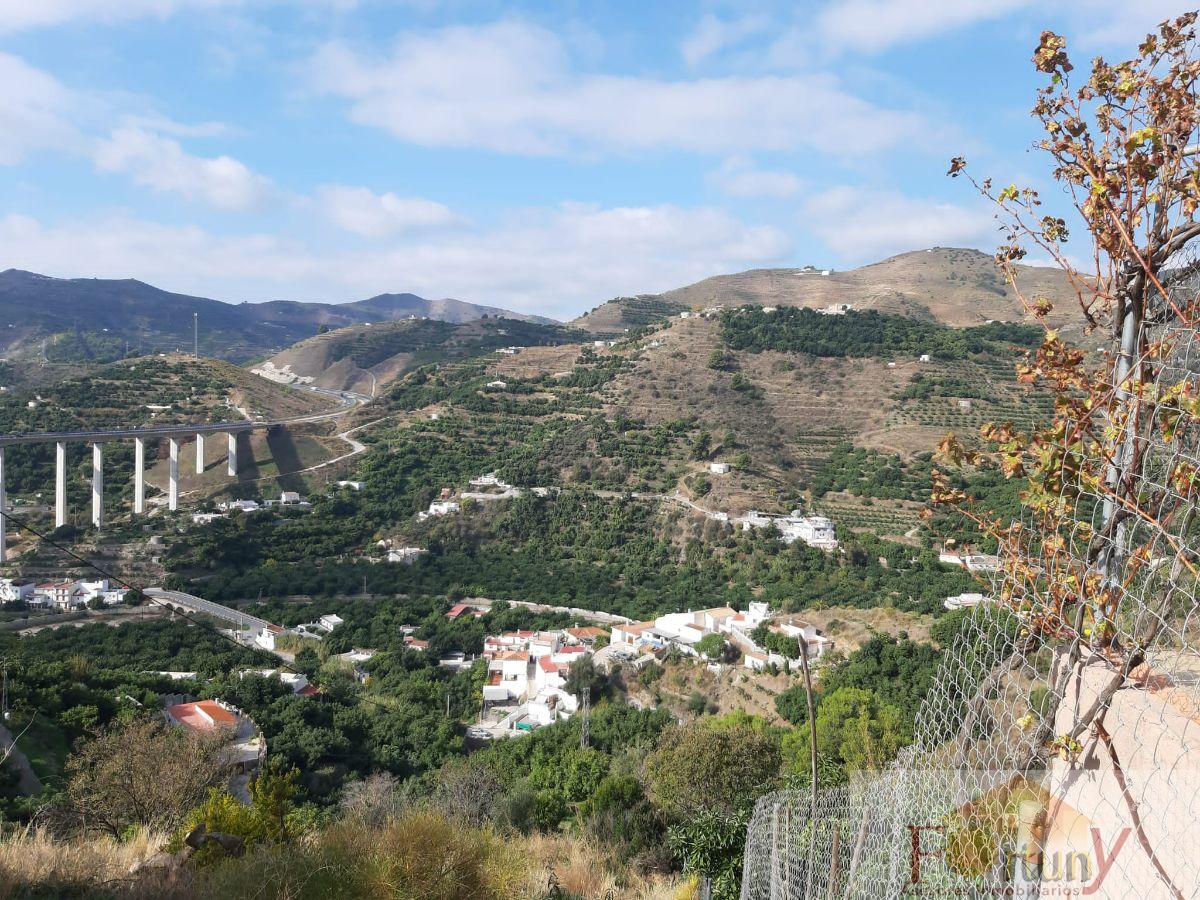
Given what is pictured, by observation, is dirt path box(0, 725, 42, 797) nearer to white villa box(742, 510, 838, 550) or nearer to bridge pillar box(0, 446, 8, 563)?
bridge pillar box(0, 446, 8, 563)

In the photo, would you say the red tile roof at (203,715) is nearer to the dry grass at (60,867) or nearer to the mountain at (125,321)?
the dry grass at (60,867)

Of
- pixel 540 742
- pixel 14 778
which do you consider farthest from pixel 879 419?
pixel 14 778

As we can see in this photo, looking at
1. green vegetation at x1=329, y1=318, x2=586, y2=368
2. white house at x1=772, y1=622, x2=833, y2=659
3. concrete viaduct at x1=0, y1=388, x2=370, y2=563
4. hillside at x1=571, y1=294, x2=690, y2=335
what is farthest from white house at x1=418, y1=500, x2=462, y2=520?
hillside at x1=571, y1=294, x2=690, y2=335

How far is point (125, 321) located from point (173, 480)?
322 ft

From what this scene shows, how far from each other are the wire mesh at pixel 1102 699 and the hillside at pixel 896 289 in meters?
51.4

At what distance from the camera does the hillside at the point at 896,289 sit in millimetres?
58009

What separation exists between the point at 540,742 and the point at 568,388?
29.2 meters

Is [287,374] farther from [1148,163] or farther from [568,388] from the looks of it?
[1148,163]

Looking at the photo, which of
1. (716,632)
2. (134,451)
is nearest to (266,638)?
(716,632)

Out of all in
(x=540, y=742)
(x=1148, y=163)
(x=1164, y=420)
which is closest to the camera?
(x=1164, y=420)

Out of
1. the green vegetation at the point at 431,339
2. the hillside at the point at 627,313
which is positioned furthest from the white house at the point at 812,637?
the hillside at the point at 627,313

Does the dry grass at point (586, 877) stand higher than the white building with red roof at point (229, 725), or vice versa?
the dry grass at point (586, 877)

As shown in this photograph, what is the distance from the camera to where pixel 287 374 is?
6631 centimetres

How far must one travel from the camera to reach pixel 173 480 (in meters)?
31.5
